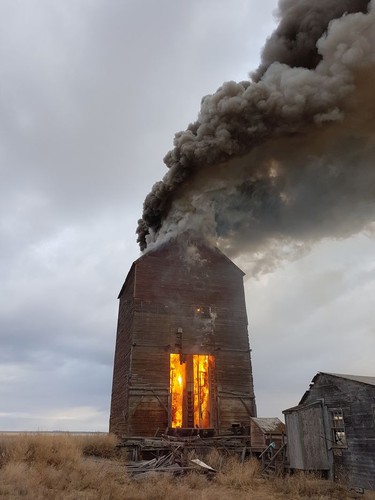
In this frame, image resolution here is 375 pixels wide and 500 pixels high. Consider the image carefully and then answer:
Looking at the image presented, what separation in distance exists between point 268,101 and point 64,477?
1586cm

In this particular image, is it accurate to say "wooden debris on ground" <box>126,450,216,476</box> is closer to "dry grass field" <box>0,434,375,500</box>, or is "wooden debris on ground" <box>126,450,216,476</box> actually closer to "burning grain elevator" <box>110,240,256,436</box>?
"dry grass field" <box>0,434,375,500</box>

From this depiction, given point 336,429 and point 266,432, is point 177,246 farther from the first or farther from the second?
point 336,429

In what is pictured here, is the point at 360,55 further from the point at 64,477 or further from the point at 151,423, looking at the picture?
the point at 151,423

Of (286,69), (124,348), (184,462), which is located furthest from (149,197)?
(184,462)

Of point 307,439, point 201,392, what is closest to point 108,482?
point 307,439

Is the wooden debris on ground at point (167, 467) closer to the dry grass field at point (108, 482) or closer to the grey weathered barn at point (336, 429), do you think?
the dry grass field at point (108, 482)

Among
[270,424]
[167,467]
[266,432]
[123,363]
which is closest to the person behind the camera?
[167,467]

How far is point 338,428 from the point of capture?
1298 centimetres

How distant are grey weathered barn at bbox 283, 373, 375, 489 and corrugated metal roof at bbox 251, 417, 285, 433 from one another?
205 cm

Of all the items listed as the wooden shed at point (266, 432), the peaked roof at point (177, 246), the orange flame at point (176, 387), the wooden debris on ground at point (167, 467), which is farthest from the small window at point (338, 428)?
the peaked roof at point (177, 246)

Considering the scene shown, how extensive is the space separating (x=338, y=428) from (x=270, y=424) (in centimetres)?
532

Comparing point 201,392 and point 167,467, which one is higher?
point 201,392

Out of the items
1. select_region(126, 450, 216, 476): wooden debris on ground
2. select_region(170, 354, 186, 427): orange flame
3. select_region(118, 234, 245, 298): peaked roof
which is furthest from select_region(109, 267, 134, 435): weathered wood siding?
select_region(126, 450, 216, 476): wooden debris on ground

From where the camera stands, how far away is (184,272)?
22453 millimetres
